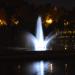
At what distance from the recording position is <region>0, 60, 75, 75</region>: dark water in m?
17.9

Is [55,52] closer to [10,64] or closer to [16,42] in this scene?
[10,64]

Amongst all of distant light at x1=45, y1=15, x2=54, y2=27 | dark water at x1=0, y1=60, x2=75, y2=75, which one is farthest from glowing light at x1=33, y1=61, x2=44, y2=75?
distant light at x1=45, y1=15, x2=54, y2=27

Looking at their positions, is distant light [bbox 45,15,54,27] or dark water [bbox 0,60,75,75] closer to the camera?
dark water [bbox 0,60,75,75]

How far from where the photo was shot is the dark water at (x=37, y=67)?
1786cm

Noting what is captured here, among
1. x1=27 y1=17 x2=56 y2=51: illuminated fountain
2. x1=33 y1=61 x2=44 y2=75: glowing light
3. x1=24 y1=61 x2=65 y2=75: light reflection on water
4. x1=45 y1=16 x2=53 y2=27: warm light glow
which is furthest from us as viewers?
x1=45 y1=16 x2=53 y2=27: warm light glow

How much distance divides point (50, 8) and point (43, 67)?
120ft

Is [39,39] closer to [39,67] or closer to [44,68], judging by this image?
[39,67]

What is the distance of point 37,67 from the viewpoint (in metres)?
19.9

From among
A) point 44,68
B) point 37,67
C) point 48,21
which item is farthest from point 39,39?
point 44,68

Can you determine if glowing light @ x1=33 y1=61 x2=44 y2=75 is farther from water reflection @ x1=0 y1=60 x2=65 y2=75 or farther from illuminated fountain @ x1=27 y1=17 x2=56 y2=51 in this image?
illuminated fountain @ x1=27 y1=17 x2=56 y2=51

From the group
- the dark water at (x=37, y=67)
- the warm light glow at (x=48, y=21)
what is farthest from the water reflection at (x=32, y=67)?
the warm light glow at (x=48, y=21)

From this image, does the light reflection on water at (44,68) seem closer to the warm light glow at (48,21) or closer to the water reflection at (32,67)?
the water reflection at (32,67)

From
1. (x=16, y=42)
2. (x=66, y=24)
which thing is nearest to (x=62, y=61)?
(x=16, y=42)

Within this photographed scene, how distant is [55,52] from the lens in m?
23.6
